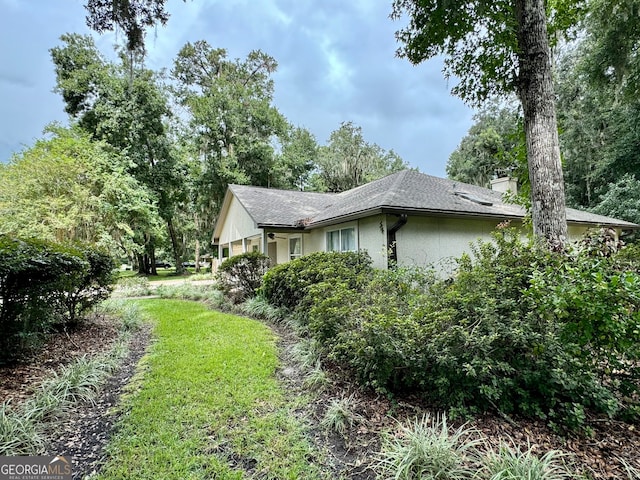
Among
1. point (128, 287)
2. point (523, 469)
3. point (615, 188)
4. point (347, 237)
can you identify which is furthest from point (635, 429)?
point (615, 188)

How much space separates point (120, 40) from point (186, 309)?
22.9 ft

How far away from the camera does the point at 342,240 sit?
10547 mm

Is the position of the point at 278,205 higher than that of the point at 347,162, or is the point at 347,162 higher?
the point at 347,162

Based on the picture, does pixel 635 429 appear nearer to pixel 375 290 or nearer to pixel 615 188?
pixel 375 290

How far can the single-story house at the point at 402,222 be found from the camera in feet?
28.4

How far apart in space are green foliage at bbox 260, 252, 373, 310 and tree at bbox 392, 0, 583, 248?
139 inches

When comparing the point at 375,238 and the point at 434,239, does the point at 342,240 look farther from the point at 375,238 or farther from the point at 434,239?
the point at 434,239

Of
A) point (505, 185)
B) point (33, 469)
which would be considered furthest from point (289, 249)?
point (33, 469)

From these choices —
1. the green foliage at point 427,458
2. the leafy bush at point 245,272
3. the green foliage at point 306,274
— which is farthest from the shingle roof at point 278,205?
the green foliage at point 427,458

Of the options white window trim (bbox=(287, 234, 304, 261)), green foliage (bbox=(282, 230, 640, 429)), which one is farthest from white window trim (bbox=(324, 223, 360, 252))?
green foliage (bbox=(282, 230, 640, 429))

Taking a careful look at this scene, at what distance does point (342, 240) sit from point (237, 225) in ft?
24.3

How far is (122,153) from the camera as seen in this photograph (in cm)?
1978

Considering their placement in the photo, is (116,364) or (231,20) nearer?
(116,364)

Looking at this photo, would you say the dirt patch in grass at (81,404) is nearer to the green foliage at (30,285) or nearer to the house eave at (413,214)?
the green foliage at (30,285)
